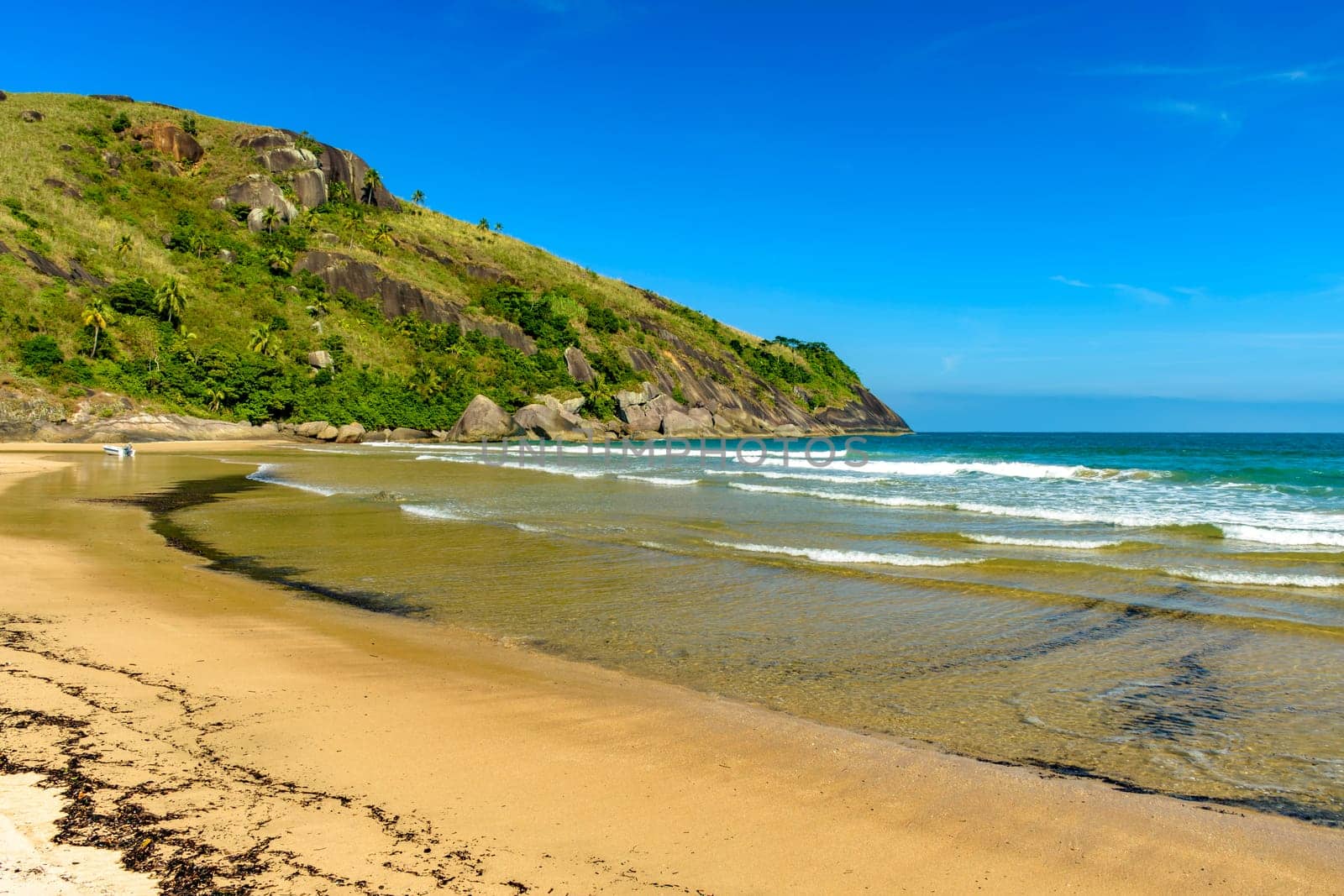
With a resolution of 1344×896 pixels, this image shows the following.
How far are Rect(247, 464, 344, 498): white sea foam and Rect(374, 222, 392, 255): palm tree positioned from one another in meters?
63.2

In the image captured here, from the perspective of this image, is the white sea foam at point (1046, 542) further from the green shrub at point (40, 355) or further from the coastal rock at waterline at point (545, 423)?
the coastal rock at waterline at point (545, 423)

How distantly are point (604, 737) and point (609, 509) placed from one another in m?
14.8

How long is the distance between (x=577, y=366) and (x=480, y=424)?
2193 centimetres

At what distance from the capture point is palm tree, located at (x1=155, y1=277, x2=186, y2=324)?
58.6 metres

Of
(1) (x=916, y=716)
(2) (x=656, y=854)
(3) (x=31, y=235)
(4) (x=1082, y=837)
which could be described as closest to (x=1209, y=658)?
(1) (x=916, y=716)

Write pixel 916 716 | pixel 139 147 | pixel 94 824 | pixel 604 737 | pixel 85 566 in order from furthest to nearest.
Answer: pixel 139 147 → pixel 85 566 → pixel 916 716 → pixel 604 737 → pixel 94 824

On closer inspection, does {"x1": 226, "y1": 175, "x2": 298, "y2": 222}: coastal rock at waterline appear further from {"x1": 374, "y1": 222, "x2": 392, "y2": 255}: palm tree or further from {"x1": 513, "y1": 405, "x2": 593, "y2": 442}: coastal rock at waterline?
{"x1": 513, "y1": 405, "x2": 593, "y2": 442}: coastal rock at waterline

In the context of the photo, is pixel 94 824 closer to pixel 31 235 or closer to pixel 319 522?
pixel 319 522

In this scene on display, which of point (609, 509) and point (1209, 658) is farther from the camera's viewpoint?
point (609, 509)

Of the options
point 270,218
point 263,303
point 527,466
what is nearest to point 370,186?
point 270,218

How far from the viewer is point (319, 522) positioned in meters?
15.9

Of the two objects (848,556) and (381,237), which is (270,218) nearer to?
(381,237)

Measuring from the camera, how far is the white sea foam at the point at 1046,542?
14.0m

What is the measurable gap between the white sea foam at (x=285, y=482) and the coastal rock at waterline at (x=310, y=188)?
72186mm
